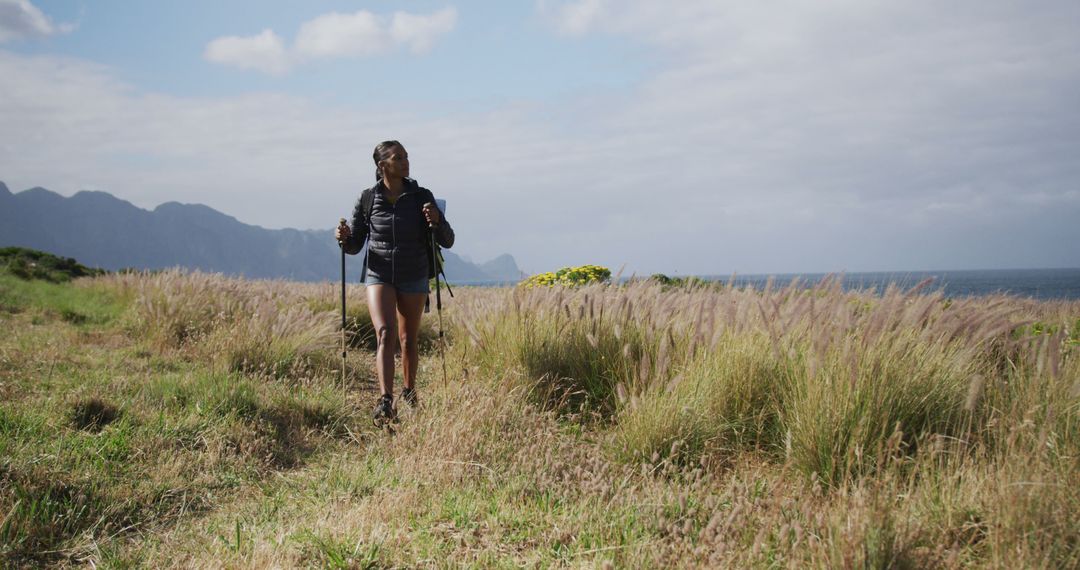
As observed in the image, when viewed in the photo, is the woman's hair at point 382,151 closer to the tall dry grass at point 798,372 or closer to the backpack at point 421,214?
the backpack at point 421,214

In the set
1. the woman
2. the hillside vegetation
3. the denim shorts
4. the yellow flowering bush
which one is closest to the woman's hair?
the woman

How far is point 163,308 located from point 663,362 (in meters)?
7.43

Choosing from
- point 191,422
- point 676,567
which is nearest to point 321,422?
point 191,422

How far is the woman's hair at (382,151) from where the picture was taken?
5.33 m

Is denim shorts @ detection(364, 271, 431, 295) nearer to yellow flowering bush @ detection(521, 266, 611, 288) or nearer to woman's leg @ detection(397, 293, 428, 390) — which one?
woman's leg @ detection(397, 293, 428, 390)

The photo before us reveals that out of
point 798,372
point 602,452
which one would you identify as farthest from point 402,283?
point 798,372

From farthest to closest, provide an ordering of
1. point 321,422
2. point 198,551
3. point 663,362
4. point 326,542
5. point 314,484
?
point 321,422
point 663,362
point 314,484
point 198,551
point 326,542

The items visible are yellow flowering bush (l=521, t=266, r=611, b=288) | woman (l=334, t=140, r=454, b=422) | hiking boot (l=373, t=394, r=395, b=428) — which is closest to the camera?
hiking boot (l=373, t=394, r=395, b=428)

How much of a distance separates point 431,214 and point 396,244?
15.7 inches

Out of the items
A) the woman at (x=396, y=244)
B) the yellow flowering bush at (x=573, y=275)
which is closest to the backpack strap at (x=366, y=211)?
the woman at (x=396, y=244)

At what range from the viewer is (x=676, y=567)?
7.66 feet

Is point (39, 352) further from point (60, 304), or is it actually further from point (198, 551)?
point (60, 304)

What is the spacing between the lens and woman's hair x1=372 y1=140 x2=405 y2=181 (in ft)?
17.5

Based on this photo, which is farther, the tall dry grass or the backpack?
the backpack
